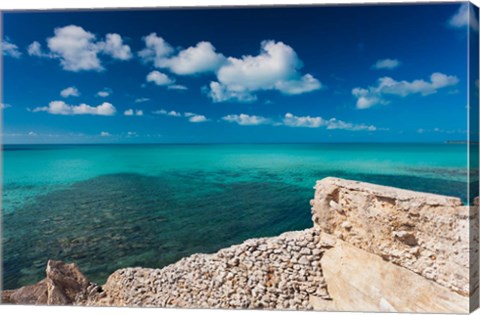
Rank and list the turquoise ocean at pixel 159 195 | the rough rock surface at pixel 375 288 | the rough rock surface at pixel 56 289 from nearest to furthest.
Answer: the rough rock surface at pixel 375 288 < the rough rock surface at pixel 56 289 < the turquoise ocean at pixel 159 195

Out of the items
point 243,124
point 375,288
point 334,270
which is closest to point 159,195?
point 243,124

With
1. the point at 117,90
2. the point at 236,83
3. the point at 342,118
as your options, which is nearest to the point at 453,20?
the point at 342,118

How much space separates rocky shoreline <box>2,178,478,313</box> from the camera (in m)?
3.12

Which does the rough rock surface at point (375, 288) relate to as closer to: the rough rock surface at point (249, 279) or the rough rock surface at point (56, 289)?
the rough rock surface at point (249, 279)

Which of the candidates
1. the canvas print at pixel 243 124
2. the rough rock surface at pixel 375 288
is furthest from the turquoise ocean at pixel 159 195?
the rough rock surface at pixel 375 288

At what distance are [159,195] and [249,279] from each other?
4376 millimetres

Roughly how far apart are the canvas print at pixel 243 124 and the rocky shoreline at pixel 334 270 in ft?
0.06

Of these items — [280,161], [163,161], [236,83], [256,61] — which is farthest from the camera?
[280,161]

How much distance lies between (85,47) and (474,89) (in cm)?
527

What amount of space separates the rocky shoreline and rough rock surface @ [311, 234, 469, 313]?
11mm

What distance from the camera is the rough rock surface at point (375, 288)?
3191 millimetres

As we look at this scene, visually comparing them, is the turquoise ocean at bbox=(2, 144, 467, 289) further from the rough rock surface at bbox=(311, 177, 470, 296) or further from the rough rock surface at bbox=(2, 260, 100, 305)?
the rough rock surface at bbox=(311, 177, 470, 296)

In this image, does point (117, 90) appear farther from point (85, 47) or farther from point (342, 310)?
point (342, 310)

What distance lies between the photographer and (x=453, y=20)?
11.6 feet
